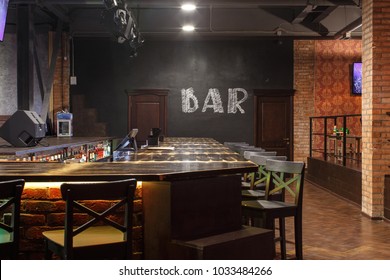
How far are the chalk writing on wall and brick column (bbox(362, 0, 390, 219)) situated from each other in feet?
18.7

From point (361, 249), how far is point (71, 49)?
8.90 meters

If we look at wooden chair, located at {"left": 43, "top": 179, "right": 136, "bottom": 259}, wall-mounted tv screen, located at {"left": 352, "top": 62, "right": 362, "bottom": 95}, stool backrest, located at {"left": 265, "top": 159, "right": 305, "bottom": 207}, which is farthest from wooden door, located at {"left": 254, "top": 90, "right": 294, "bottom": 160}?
wooden chair, located at {"left": 43, "top": 179, "right": 136, "bottom": 259}

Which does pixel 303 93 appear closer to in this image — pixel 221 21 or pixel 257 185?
pixel 221 21

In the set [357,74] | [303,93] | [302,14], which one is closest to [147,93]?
[303,93]

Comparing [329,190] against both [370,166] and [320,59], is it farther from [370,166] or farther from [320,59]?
[320,59]

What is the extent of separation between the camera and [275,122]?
12555 millimetres

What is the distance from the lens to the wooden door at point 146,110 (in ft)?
40.9

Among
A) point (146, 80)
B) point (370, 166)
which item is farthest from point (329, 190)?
point (146, 80)

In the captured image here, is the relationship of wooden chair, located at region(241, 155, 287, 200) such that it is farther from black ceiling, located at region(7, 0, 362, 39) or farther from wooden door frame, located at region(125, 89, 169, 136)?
wooden door frame, located at region(125, 89, 169, 136)

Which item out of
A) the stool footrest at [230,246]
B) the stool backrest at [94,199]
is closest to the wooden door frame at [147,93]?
the stool footrest at [230,246]

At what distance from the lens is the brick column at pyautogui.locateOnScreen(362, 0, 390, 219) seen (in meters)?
6.70

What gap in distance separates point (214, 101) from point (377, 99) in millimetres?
6083

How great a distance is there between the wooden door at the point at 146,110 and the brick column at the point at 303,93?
10.1ft
